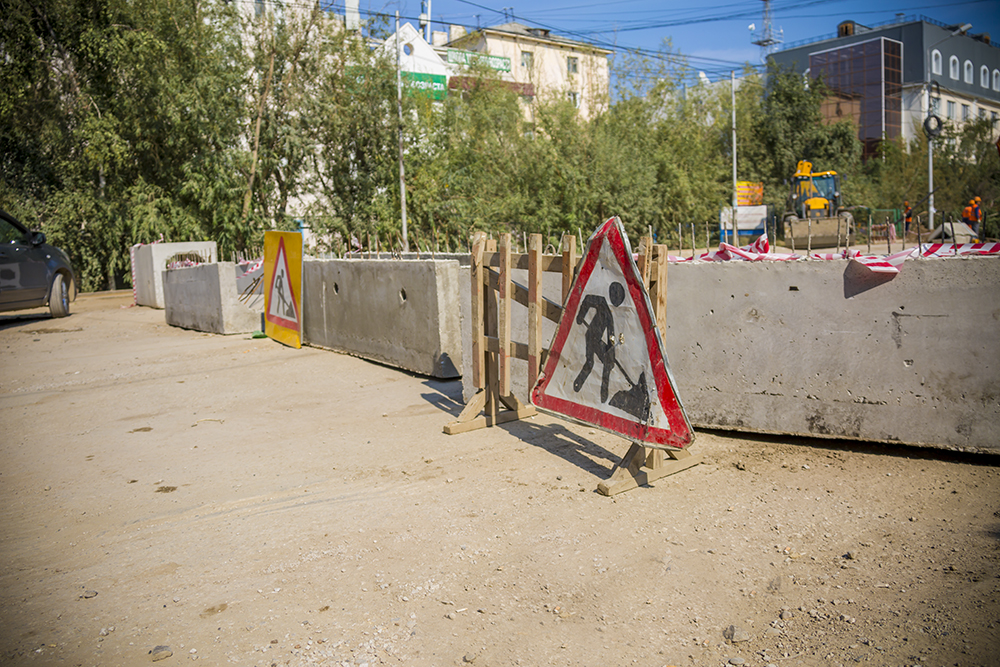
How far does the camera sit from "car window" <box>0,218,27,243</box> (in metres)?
14.2

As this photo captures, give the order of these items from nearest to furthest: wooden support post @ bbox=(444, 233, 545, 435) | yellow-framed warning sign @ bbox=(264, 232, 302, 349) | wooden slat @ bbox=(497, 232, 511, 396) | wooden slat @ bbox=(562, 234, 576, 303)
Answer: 1. wooden slat @ bbox=(562, 234, 576, 303)
2. wooden slat @ bbox=(497, 232, 511, 396)
3. wooden support post @ bbox=(444, 233, 545, 435)
4. yellow-framed warning sign @ bbox=(264, 232, 302, 349)

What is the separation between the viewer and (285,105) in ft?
80.8

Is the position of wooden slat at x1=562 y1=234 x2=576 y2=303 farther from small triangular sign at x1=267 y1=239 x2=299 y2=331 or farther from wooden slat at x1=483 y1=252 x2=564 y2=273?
small triangular sign at x1=267 y1=239 x2=299 y2=331

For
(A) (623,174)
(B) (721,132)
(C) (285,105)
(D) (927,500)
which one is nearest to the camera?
(D) (927,500)

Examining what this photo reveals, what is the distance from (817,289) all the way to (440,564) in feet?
10.5

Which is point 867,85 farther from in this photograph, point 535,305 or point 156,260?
point 535,305

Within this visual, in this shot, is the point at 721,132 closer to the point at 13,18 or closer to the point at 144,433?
the point at 13,18

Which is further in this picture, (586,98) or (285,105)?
(586,98)

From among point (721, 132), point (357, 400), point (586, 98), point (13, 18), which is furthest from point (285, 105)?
point (721, 132)

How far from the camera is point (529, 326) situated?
17.6 feet

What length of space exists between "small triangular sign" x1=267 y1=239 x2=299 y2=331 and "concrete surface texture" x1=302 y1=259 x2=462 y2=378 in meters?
0.20

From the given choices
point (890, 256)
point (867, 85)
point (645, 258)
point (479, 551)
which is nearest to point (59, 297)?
point (645, 258)

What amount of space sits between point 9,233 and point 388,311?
33.8 ft

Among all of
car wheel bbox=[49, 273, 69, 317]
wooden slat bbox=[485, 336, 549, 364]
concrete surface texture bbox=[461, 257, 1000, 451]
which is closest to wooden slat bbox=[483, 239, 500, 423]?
wooden slat bbox=[485, 336, 549, 364]
